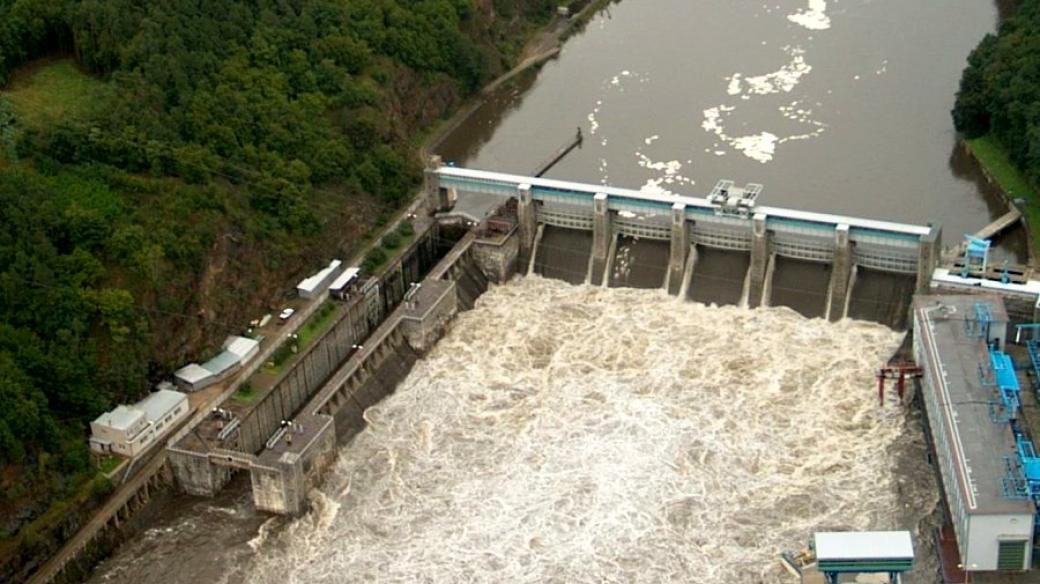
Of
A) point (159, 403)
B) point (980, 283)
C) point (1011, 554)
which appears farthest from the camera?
point (980, 283)

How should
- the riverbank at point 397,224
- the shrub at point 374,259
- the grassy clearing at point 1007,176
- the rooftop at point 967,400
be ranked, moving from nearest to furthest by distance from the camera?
the rooftop at point 967,400 → the riverbank at point 397,224 → the shrub at point 374,259 → the grassy clearing at point 1007,176

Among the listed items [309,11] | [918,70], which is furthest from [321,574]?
[918,70]

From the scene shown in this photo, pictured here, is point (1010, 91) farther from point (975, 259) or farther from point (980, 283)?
point (980, 283)

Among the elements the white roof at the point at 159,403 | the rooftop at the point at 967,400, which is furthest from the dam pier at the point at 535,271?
the rooftop at the point at 967,400

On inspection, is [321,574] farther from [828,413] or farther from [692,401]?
[828,413]

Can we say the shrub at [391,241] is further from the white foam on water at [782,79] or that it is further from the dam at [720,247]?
the white foam on water at [782,79]

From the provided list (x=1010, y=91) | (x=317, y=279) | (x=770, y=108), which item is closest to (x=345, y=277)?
(x=317, y=279)
